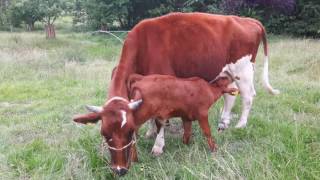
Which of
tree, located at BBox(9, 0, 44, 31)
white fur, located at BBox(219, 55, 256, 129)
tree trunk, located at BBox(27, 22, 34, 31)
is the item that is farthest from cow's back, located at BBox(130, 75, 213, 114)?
tree trunk, located at BBox(27, 22, 34, 31)

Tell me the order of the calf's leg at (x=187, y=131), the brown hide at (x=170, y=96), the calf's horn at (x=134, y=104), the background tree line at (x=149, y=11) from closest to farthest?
the calf's horn at (x=134, y=104) → the brown hide at (x=170, y=96) → the calf's leg at (x=187, y=131) → the background tree line at (x=149, y=11)

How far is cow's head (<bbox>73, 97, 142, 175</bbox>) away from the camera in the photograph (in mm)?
4746

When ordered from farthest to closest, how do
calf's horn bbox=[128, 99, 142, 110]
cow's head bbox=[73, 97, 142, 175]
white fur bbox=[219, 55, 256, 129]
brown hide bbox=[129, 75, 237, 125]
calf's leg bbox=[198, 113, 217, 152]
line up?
white fur bbox=[219, 55, 256, 129] → calf's leg bbox=[198, 113, 217, 152] → brown hide bbox=[129, 75, 237, 125] → calf's horn bbox=[128, 99, 142, 110] → cow's head bbox=[73, 97, 142, 175]

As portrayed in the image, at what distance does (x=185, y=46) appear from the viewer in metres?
6.13

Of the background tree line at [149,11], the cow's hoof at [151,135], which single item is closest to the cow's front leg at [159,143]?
the cow's hoof at [151,135]

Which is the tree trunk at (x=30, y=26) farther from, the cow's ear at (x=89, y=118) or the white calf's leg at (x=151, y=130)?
the cow's ear at (x=89, y=118)

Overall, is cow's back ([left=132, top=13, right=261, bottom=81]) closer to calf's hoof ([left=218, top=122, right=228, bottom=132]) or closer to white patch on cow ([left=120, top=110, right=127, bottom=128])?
calf's hoof ([left=218, top=122, right=228, bottom=132])

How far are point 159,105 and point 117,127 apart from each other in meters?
0.78

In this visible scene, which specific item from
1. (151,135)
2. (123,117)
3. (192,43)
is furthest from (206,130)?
(123,117)

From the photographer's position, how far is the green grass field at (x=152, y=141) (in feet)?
A: 17.0

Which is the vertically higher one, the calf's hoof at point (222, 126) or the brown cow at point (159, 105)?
the brown cow at point (159, 105)

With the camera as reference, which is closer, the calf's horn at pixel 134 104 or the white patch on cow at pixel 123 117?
the white patch on cow at pixel 123 117

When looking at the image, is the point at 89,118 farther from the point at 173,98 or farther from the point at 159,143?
the point at 159,143

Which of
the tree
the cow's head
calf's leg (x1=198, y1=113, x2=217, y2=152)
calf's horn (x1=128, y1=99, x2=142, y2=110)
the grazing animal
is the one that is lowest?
the tree
